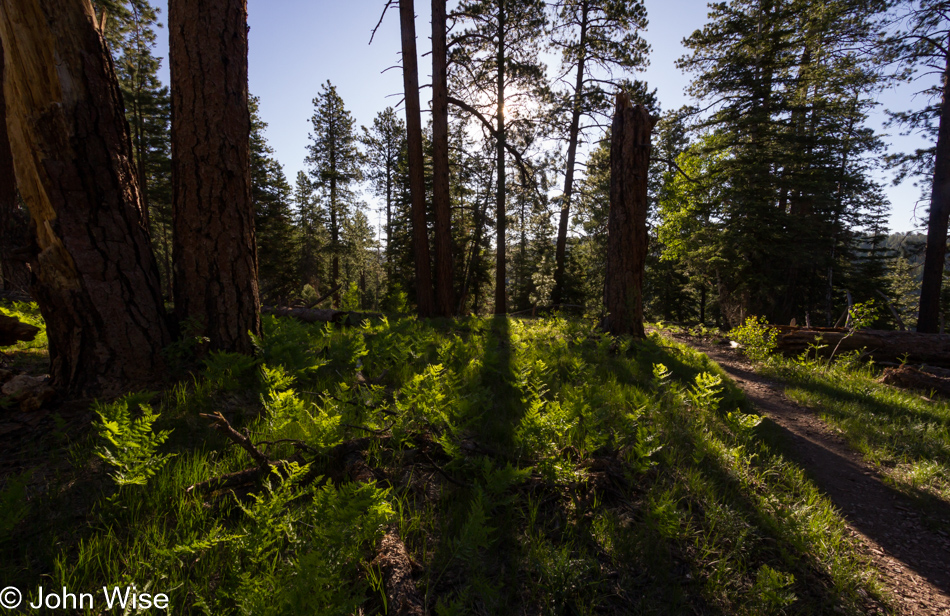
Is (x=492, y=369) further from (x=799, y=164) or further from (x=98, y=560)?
(x=799, y=164)

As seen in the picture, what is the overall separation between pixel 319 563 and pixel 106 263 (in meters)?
3.12

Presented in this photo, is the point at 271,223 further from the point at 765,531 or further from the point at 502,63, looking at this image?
the point at 765,531

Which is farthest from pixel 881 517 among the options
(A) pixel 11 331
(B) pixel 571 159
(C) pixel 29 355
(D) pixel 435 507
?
(B) pixel 571 159

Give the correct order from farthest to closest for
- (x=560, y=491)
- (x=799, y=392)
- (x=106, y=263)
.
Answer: (x=799, y=392) < (x=106, y=263) < (x=560, y=491)

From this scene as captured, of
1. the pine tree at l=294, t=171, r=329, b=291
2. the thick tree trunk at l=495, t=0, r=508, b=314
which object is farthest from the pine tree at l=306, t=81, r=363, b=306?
the thick tree trunk at l=495, t=0, r=508, b=314

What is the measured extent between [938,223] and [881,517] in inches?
585

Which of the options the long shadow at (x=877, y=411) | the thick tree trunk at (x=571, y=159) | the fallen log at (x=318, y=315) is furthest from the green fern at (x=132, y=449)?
the thick tree trunk at (x=571, y=159)

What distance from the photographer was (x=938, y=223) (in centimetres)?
1162

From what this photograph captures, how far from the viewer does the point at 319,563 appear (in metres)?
1.37

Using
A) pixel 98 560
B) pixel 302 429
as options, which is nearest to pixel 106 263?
pixel 302 429

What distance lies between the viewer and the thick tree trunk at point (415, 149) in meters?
8.47

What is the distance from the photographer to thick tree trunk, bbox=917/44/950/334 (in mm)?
11352

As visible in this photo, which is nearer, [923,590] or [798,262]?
[923,590]

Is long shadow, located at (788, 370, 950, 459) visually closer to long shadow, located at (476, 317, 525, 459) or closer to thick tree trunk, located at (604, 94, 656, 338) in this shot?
thick tree trunk, located at (604, 94, 656, 338)
